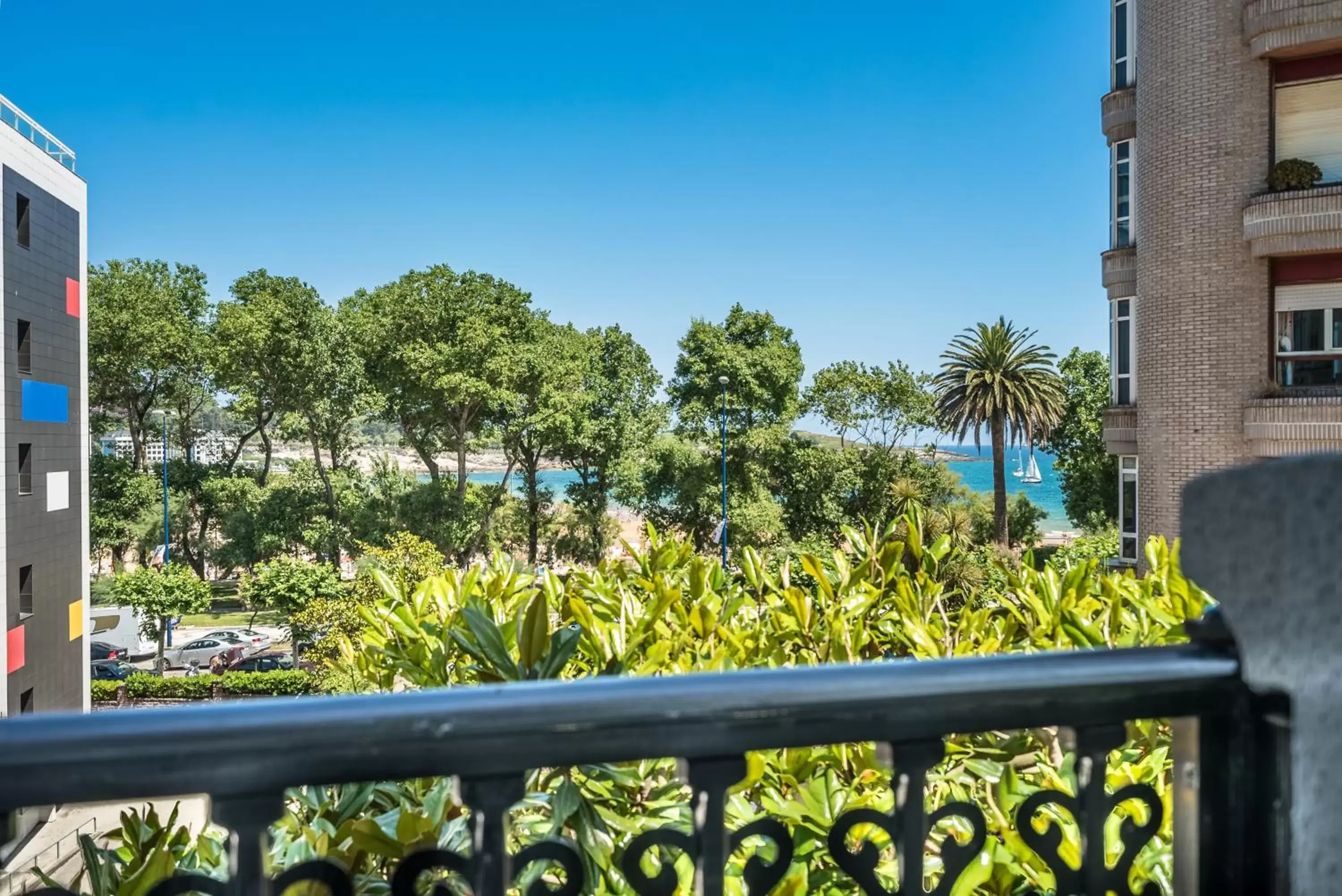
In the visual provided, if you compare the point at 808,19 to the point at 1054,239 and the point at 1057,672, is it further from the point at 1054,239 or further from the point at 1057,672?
the point at 1057,672

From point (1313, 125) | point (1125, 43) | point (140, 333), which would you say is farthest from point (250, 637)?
point (1313, 125)

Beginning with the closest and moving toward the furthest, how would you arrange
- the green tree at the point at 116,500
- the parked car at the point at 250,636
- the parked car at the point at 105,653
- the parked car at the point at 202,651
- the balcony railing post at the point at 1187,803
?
the balcony railing post at the point at 1187,803 → the parked car at the point at 202,651 → the parked car at the point at 105,653 → the parked car at the point at 250,636 → the green tree at the point at 116,500

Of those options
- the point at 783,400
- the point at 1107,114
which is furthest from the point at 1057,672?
the point at 783,400

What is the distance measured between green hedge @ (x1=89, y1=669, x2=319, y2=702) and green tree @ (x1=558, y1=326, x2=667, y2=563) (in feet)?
40.7

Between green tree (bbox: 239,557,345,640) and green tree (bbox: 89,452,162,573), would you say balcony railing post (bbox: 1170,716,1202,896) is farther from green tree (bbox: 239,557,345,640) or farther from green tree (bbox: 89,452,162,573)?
green tree (bbox: 89,452,162,573)

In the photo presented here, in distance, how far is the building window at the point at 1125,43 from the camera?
44.1 ft

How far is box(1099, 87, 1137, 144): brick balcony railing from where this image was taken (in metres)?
13.6

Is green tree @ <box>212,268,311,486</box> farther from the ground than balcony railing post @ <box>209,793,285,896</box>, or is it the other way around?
green tree @ <box>212,268,311,486</box>

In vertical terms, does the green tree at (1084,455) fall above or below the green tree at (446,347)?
below

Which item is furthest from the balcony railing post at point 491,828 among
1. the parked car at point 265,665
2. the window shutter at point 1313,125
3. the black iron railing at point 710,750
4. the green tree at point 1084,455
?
the green tree at point 1084,455

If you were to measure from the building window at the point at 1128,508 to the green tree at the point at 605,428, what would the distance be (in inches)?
779

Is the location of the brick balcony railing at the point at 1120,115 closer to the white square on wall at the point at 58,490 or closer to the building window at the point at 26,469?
the building window at the point at 26,469

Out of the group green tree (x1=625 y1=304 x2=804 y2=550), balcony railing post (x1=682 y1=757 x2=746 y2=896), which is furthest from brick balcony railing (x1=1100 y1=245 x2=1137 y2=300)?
green tree (x1=625 y1=304 x2=804 y2=550)

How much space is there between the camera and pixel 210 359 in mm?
31391
